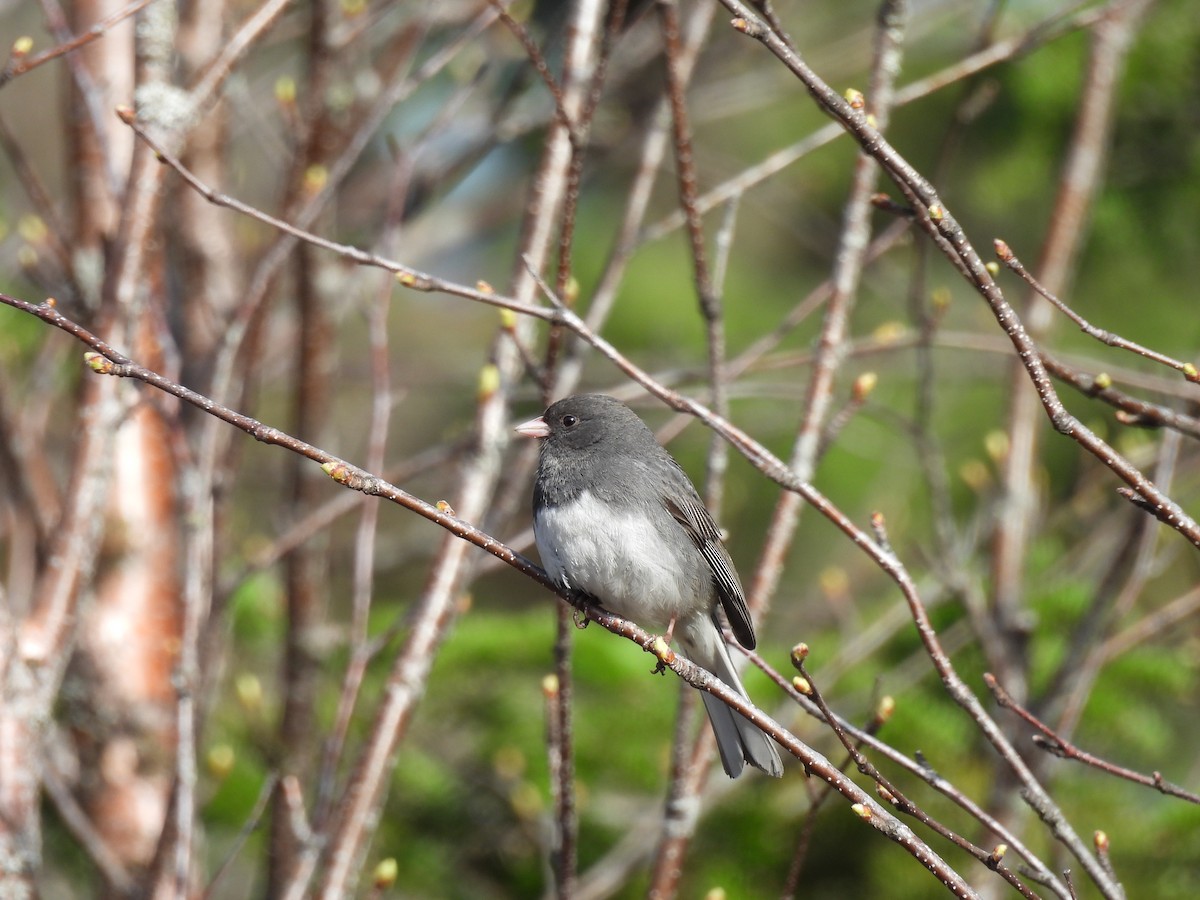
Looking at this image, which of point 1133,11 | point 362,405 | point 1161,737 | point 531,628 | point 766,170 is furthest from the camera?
point 362,405

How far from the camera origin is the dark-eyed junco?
2.52 meters

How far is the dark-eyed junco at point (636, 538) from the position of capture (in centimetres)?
252

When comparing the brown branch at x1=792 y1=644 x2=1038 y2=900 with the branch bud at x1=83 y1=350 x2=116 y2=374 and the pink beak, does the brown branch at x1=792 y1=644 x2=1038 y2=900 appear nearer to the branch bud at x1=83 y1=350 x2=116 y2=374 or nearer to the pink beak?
the branch bud at x1=83 y1=350 x2=116 y2=374

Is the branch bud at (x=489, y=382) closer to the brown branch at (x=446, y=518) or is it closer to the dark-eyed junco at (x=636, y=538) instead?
the dark-eyed junco at (x=636, y=538)

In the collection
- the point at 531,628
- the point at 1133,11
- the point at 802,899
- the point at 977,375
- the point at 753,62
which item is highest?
the point at 753,62

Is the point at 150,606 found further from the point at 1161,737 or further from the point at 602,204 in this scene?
the point at 602,204

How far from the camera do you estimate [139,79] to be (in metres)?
2.58

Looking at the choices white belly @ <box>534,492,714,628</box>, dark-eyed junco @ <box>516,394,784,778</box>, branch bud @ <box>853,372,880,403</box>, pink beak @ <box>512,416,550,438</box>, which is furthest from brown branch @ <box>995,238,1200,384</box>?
pink beak @ <box>512,416,550,438</box>

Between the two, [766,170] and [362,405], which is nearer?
[766,170]

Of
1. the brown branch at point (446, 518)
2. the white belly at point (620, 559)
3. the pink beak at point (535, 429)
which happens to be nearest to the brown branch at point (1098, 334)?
the brown branch at point (446, 518)

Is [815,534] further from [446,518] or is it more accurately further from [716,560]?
[446,518]

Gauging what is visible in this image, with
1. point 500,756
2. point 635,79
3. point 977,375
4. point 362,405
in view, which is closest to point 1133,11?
point 977,375

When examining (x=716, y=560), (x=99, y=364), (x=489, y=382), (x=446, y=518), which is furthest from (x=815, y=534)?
(x=99, y=364)

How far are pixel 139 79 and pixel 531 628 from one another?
1.78 meters
